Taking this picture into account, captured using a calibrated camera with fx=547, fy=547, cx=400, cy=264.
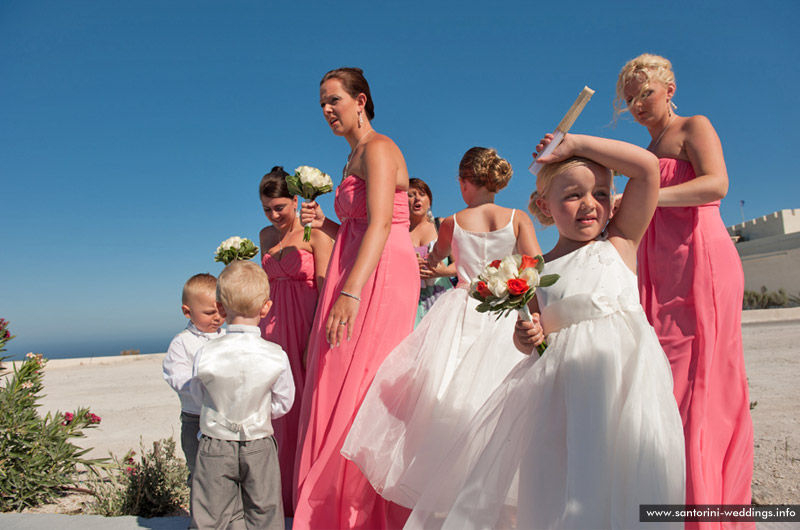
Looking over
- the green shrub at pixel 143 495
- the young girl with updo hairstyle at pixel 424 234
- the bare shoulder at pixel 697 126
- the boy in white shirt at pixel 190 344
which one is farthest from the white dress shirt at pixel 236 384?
the young girl with updo hairstyle at pixel 424 234

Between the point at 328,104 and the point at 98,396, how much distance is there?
11.1 meters

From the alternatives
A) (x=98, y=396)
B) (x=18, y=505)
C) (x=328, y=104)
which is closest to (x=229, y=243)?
(x=328, y=104)

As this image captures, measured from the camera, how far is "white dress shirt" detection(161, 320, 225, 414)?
3664 millimetres

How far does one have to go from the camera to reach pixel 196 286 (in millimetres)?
4289

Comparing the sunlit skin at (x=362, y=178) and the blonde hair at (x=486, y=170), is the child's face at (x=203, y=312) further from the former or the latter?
the blonde hair at (x=486, y=170)

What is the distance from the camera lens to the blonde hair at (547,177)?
2.68 m

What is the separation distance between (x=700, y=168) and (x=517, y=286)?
70.3 inches

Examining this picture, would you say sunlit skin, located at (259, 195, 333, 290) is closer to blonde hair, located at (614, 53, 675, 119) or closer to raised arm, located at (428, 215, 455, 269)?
raised arm, located at (428, 215, 455, 269)

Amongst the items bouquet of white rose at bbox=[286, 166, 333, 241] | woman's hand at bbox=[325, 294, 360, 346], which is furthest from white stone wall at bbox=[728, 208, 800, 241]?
woman's hand at bbox=[325, 294, 360, 346]

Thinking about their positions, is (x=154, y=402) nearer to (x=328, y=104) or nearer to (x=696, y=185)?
(x=328, y=104)

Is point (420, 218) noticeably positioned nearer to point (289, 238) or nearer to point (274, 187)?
point (289, 238)

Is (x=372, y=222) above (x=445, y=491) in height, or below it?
above

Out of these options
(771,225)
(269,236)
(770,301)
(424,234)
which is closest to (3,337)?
(269,236)

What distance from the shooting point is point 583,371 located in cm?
243
